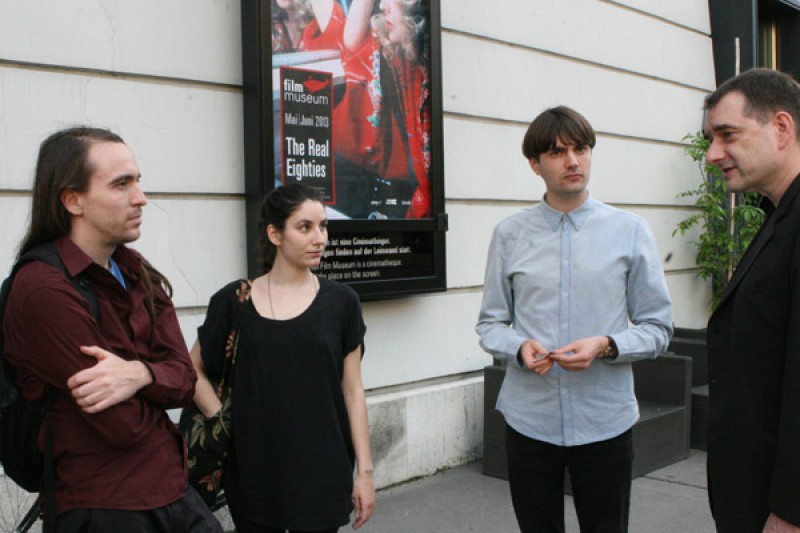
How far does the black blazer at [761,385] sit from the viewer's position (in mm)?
2037

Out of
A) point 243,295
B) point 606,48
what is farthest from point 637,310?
point 606,48

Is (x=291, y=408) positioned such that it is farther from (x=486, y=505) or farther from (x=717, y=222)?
(x=717, y=222)

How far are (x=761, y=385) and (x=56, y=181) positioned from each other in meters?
1.85

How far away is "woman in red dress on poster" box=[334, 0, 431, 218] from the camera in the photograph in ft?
18.0

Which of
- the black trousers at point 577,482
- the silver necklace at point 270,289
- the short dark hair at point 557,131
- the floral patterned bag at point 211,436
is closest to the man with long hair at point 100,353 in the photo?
the floral patterned bag at point 211,436

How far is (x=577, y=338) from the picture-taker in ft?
10.5

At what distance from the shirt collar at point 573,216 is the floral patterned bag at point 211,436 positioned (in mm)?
1190

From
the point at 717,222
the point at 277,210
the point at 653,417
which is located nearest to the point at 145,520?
the point at 277,210

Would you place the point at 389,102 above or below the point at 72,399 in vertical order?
above

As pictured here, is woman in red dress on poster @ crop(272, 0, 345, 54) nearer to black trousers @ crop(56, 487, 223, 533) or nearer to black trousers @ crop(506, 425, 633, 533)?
black trousers @ crop(506, 425, 633, 533)

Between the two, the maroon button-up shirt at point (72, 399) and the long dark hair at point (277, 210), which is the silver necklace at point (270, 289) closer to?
the long dark hair at point (277, 210)

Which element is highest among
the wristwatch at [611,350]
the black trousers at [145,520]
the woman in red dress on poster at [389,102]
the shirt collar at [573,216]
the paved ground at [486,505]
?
the woman in red dress on poster at [389,102]

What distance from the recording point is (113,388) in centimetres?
215

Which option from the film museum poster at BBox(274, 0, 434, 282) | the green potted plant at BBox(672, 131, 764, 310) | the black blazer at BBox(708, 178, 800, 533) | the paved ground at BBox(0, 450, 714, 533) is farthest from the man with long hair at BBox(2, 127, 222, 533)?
the green potted plant at BBox(672, 131, 764, 310)
